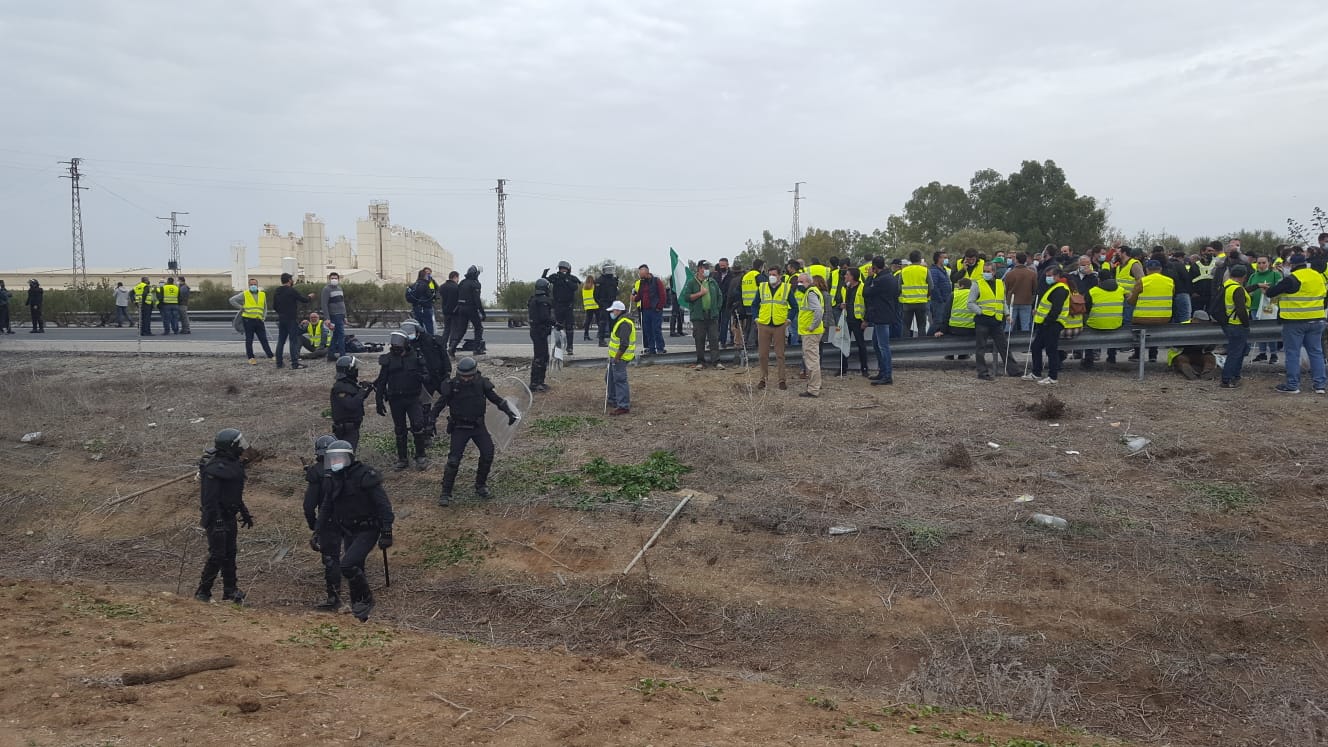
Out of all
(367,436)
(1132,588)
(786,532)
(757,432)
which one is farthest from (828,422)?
(367,436)

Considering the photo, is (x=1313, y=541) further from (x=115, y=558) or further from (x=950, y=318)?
(x=115, y=558)

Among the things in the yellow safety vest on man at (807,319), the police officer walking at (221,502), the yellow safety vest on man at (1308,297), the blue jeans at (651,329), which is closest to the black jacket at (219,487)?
the police officer walking at (221,502)

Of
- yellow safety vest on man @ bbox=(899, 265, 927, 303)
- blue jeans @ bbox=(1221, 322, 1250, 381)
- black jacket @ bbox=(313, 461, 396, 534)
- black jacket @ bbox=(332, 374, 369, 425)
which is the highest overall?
yellow safety vest on man @ bbox=(899, 265, 927, 303)

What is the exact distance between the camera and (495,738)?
5.56 meters

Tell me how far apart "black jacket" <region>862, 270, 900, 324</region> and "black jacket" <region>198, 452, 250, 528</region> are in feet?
29.5

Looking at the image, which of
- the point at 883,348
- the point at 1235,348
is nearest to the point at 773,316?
the point at 883,348

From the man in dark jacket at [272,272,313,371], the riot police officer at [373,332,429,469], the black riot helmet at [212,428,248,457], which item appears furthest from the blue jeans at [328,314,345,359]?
the black riot helmet at [212,428,248,457]

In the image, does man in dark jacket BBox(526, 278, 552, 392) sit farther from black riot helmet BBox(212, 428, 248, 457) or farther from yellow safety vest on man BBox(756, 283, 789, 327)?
→ black riot helmet BBox(212, 428, 248, 457)

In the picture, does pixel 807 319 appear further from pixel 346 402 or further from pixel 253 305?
pixel 253 305

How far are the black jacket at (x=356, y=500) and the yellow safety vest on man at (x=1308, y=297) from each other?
37.9ft

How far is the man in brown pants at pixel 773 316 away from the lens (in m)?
13.9

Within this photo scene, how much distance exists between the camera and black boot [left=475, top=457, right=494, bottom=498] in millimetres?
11297

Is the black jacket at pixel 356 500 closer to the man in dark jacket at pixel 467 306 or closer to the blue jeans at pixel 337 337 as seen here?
the man in dark jacket at pixel 467 306

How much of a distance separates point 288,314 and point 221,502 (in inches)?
358
